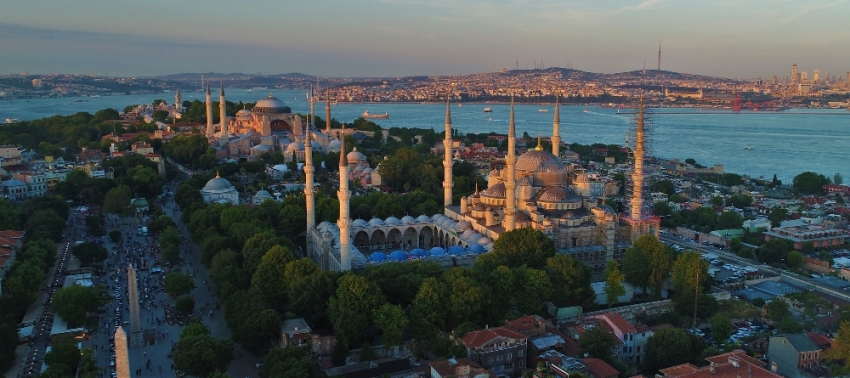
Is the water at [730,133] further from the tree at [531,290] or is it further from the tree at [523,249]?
the tree at [531,290]

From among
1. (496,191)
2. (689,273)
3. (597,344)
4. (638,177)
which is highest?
(638,177)

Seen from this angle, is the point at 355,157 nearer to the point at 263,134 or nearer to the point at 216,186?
the point at 263,134

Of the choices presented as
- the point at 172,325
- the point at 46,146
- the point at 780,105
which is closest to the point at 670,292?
the point at 172,325

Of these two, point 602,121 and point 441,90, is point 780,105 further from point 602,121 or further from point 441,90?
point 441,90

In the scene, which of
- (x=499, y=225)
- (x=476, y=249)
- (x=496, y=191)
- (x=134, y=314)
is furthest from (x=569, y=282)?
(x=134, y=314)

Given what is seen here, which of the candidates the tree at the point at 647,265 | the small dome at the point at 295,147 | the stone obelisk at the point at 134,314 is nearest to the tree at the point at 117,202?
the stone obelisk at the point at 134,314
